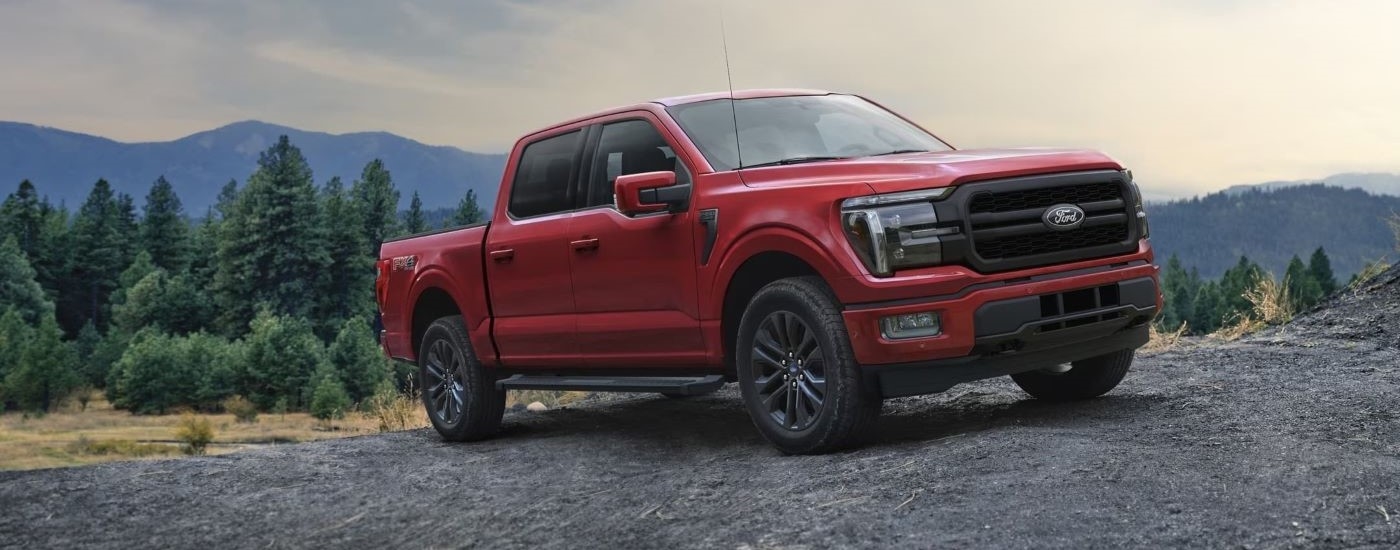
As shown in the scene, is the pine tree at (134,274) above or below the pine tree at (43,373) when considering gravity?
above

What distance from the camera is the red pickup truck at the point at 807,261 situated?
5.67 meters

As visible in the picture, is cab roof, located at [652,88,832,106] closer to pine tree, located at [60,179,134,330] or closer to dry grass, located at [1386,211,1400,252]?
dry grass, located at [1386,211,1400,252]

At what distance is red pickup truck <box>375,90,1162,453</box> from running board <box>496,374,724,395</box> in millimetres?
22

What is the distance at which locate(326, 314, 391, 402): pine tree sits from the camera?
89250 millimetres

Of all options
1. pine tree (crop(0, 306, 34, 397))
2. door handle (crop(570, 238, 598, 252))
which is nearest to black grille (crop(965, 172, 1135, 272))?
door handle (crop(570, 238, 598, 252))

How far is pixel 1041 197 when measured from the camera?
5961 mm

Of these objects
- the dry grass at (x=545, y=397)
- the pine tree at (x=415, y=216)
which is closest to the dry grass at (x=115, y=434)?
the pine tree at (x=415, y=216)

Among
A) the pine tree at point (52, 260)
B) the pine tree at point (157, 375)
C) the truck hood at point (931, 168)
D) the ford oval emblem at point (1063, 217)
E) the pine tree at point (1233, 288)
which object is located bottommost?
the pine tree at point (1233, 288)

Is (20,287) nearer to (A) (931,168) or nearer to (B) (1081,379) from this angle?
(B) (1081,379)

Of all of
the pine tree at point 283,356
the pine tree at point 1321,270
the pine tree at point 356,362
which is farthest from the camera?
the pine tree at point 1321,270

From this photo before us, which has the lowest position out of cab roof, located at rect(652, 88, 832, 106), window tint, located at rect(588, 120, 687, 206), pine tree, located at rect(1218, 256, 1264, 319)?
pine tree, located at rect(1218, 256, 1264, 319)

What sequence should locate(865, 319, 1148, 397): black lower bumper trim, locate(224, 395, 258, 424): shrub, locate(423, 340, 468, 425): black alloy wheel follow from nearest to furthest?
locate(865, 319, 1148, 397): black lower bumper trim, locate(423, 340, 468, 425): black alloy wheel, locate(224, 395, 258, 424): shrub

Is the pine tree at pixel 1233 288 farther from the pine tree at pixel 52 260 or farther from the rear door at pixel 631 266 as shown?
the rear door at pixel 631 266

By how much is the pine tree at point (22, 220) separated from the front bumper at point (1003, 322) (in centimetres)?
12173
